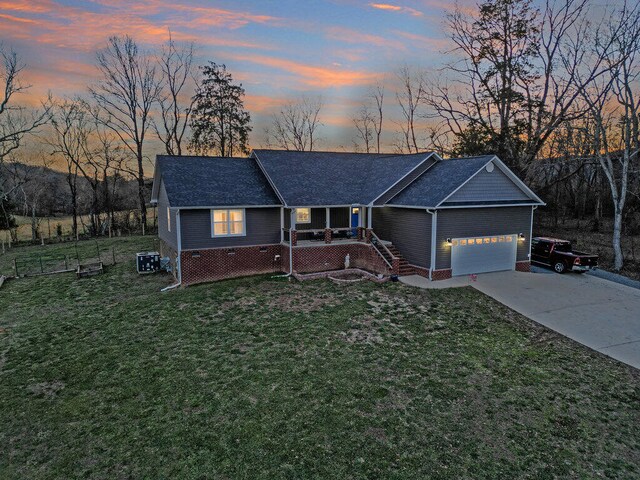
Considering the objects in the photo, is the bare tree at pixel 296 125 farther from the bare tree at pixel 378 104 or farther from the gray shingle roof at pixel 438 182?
the gray shingle roof at pixel 438 182

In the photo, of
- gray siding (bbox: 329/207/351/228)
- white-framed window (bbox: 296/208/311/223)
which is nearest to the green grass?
white-framed window (bbox: 296/208/311/223)

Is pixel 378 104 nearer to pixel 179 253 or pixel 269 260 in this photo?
pixel 269 260

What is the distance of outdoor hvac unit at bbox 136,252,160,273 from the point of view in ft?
60.3

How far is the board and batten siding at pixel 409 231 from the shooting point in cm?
1714

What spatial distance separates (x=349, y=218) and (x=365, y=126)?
2834 centimetres

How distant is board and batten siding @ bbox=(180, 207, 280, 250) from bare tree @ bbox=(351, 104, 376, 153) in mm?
30208

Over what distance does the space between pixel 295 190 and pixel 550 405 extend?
14.1 m

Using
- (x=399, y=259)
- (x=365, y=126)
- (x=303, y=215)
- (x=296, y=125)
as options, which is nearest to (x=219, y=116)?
(x=296, y=125)

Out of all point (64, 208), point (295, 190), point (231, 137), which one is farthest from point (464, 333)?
point (64, 208)

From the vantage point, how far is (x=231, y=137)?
125 ft

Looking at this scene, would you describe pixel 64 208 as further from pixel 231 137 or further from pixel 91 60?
pixel 231 137

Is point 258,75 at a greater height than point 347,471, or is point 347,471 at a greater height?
point 258,75

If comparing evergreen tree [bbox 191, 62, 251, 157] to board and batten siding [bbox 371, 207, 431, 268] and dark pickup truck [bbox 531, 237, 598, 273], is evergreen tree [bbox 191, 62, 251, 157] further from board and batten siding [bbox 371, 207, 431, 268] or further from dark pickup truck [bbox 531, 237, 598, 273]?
dark pickup truck [bbox 531, 237, 598, 273]

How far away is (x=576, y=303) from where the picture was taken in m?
14.2
